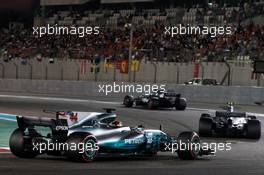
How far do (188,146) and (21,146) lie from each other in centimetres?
288

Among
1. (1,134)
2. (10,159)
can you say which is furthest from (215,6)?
(10,159)

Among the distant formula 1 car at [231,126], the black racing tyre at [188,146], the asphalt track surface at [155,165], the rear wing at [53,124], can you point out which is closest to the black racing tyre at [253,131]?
the distant formula 1 car at [231,126]

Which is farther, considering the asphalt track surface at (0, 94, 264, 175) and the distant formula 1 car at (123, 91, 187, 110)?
the distant formula 1 car at (123, 91, 187, 110)

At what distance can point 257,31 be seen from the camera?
35469mm

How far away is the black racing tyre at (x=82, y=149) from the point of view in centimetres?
985

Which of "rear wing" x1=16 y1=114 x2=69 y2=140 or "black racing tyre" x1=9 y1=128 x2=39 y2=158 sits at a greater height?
"rear wing" x1=16 y1=114 x2=69 y2=140

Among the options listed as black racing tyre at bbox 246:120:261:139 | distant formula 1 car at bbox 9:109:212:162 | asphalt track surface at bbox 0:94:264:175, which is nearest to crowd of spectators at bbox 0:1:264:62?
black racing tyre at bbox 246:120:261:139

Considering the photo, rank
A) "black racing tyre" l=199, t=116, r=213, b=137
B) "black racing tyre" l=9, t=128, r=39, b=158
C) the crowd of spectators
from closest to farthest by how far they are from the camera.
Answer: "black racing tyre" l=9, t=128, r=39, b=158 → "black racing tyre" l=199, t=116, r=213, b=137 → the crowd of spectators

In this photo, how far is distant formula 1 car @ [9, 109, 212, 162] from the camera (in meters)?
10.1

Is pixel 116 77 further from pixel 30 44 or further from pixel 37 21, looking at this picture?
pixel 37 21

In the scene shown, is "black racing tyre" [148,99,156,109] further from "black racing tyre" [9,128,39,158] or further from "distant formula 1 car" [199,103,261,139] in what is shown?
"black racing tyre" [9,128,39,158]

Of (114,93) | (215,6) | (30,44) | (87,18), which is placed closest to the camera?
(114,93)

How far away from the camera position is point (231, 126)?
16.3 metres

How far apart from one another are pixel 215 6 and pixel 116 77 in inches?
367
